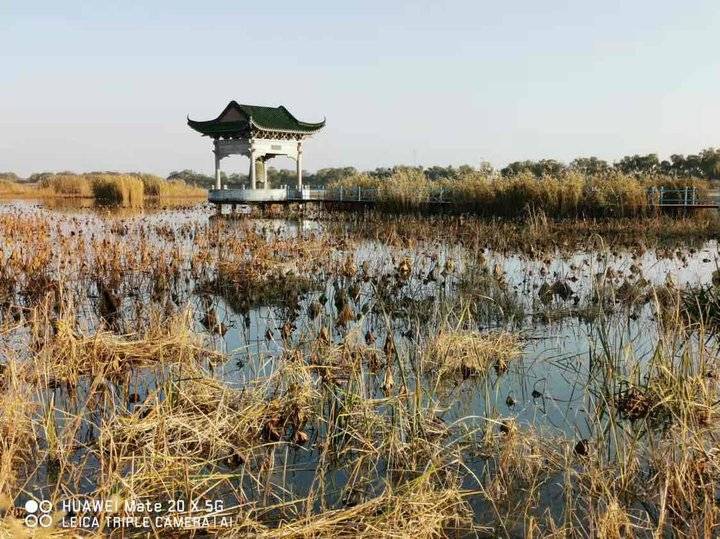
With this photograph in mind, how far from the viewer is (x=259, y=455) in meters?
4.14

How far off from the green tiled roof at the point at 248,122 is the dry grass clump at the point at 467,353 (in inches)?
1034

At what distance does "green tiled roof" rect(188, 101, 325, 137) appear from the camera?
3150 cm

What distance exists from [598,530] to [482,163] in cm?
2561

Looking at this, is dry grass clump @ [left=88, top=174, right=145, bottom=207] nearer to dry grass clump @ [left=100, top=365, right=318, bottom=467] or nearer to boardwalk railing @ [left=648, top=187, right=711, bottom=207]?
boardwalk railing @ [left=648, top=187, right=711, bottom=207]

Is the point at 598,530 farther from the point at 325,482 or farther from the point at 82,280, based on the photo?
the point at 82,280

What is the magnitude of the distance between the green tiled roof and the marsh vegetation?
22.9 m

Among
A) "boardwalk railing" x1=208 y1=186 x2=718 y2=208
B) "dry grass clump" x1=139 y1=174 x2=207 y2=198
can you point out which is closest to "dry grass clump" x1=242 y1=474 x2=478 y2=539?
"boardwalk railing" x1=208 y1=186 x2=718 y2=208

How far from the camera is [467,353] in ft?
19.5

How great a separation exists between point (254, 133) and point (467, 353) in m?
27.3

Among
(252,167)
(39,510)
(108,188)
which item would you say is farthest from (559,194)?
(108,188)

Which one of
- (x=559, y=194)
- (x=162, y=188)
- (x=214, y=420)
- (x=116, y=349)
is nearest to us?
(x=214, y=420)

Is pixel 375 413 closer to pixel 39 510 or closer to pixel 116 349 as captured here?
pixel 39 510

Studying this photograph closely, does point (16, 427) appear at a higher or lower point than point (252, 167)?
lower

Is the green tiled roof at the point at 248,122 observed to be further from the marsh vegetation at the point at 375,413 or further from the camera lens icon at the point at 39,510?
the camera lens icon at the point at 39,510
